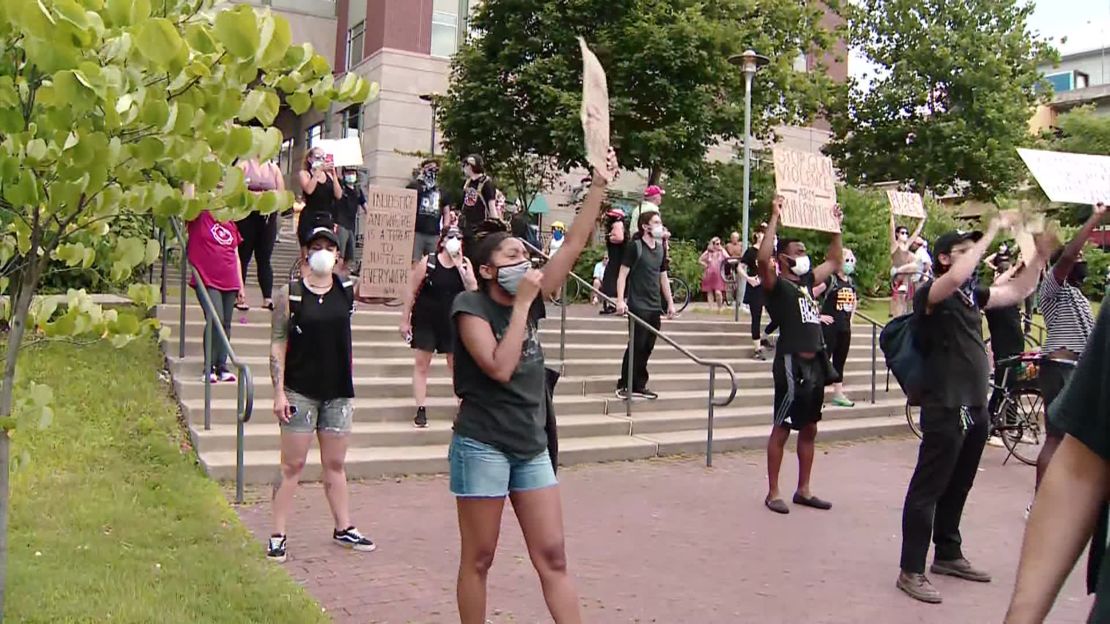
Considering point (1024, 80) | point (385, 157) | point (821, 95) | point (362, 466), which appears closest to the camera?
point (362, 466)

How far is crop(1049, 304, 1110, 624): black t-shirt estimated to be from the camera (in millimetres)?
1764

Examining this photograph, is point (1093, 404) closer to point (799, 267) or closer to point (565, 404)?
point (799, 267)

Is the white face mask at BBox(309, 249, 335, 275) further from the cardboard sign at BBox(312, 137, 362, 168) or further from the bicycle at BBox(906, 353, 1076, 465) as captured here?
the bicycle at BBox(906, 353, 1076, 465)

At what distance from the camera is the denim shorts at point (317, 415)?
530 centimetres

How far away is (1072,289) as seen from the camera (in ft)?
21.4

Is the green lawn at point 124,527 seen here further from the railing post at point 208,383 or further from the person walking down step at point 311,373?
the person walking down step at point 311,373

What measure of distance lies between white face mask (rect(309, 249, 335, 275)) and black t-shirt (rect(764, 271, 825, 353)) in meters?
3.18

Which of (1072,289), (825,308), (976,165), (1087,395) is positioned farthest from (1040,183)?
(976,165)

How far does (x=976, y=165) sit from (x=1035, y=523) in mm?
33399

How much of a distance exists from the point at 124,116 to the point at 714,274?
16.7 m

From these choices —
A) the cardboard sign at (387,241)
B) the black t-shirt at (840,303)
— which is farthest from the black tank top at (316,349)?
the black t-shirt at (840,303)

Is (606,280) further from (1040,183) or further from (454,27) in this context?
(454,27)

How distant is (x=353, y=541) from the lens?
5641 mm

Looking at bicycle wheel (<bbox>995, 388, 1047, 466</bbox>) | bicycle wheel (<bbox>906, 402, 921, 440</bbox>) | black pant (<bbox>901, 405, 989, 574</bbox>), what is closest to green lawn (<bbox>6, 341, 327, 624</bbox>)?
black pant (<bbox>901, 405, 989, 574</bbox>)
